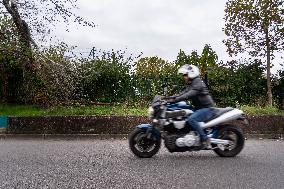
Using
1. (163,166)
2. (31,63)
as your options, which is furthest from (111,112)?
(163,166)

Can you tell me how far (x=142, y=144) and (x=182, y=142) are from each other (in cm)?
84

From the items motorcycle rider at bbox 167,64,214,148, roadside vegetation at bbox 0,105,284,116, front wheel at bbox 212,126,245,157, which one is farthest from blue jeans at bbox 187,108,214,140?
roadside vegetation at bbox 0,105,284,116

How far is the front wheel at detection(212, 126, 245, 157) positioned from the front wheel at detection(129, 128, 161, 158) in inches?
49.0

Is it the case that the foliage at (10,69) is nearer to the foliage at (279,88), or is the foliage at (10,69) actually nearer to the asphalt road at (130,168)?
the asphalt road at (130,168)

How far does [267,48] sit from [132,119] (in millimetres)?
12023

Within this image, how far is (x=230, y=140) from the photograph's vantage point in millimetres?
10117

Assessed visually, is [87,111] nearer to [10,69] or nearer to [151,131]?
[10,69]

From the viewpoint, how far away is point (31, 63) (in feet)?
64.3

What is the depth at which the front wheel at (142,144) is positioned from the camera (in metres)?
9.96

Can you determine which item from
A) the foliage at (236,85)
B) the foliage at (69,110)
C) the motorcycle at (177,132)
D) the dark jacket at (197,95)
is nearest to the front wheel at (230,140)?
the motorcycle at (177,132)

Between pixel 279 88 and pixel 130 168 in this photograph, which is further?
pixel 279 88

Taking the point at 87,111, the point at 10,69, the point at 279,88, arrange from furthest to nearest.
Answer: the point at 279,88, the point at 10,69, the point at 87,111

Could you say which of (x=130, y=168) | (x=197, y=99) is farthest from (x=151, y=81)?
(x=130, y=168)

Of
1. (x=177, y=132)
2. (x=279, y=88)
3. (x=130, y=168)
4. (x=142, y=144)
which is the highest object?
(x=279, y=88)
